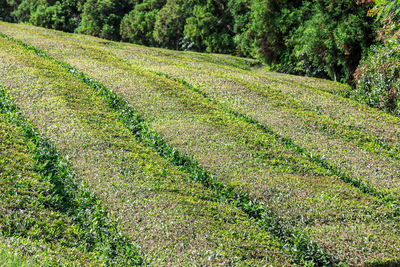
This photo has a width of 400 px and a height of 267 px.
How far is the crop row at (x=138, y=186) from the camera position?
866 centimetres

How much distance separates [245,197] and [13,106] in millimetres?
11219

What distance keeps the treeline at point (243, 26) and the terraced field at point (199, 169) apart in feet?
28.5

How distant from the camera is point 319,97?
2214 centimetres

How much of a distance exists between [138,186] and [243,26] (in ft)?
125

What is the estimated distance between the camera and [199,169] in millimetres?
12766

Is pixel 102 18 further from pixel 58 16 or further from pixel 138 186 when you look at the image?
pixel 138 186

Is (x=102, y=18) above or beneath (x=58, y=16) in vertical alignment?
above

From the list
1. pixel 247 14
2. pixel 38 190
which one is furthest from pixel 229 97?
pixel 247 14

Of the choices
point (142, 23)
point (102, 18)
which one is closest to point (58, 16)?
point (102, 18)

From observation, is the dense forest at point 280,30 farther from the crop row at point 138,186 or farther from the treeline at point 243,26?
the crop row at point 138,186

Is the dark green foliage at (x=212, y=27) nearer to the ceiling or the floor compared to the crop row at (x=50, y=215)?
nearer to the ceiling

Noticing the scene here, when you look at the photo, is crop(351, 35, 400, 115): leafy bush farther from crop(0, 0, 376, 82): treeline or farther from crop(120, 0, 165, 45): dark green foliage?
crop(120, 0, 165, 45): dark green foliage

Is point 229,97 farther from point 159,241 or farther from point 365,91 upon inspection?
point 159,241

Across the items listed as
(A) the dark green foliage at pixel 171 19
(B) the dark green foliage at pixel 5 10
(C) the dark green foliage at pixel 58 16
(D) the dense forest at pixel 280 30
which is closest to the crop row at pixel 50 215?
(D) the dense forest at pixel 280 30
